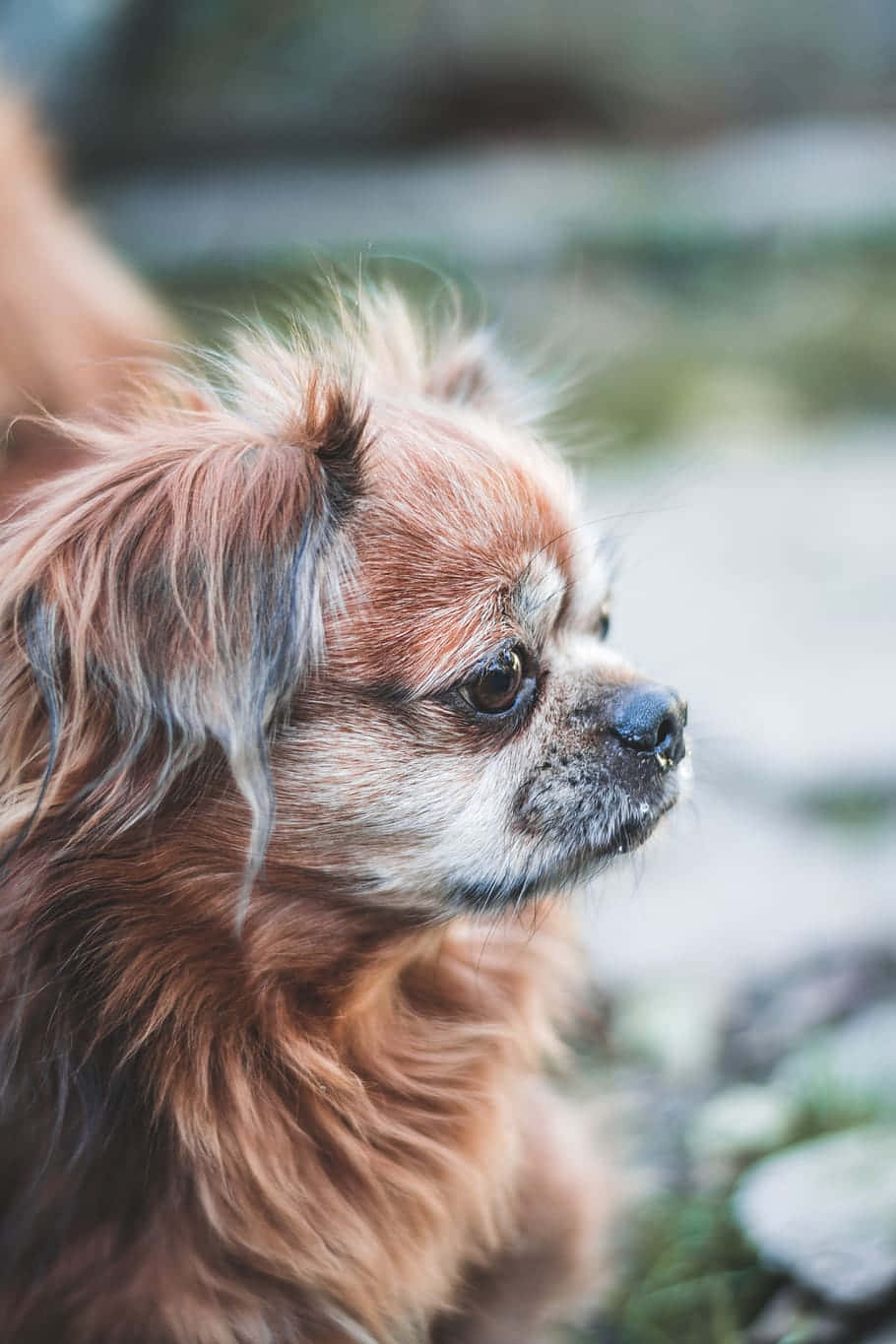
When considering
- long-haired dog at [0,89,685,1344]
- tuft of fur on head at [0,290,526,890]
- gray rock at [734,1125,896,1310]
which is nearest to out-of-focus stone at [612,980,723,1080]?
gray rock at [734,1125,896,1310]

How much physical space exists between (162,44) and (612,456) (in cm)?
355

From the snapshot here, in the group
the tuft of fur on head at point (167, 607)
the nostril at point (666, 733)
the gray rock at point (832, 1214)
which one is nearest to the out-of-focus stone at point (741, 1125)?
the gray rock at point (832, 1214)

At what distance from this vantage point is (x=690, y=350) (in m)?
7.53

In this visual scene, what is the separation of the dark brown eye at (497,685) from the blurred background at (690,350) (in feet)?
1.67

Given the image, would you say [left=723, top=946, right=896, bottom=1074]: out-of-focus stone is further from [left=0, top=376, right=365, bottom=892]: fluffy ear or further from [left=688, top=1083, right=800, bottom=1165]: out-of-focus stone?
[left=0, top=376, right=365, bottom=892]: fluffy ear

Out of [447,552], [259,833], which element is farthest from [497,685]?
[259,833]

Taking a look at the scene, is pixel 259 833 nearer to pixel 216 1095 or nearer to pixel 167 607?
pixel 167 607

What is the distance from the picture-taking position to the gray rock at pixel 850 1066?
2.92 metres

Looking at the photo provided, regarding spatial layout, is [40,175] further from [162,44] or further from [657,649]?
[162,44]

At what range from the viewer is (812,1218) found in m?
2.48

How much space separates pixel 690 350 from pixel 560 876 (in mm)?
5844

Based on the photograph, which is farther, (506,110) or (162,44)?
(506,110)

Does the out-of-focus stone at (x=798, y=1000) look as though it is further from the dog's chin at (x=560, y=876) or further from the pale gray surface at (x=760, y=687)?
the dog's chin at (x=560, y=876)

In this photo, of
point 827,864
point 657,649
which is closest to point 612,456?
point 657,649
